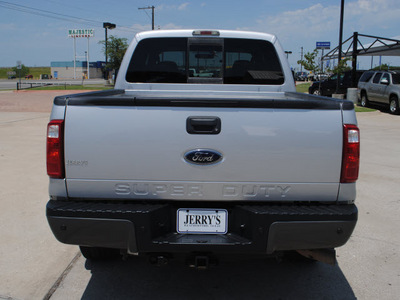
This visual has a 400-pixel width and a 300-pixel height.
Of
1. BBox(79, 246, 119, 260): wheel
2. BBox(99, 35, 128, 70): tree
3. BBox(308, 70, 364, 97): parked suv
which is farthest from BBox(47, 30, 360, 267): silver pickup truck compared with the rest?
BBox(99, 35, 128, 70): tree

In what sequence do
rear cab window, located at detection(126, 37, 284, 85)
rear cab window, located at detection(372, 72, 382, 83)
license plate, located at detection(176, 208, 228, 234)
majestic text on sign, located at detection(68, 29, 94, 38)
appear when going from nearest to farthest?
1. license plate, located at detection(176, 208, 228, 234)
2. rear cab window, located at detection(126, 37, 284, 85)
3. rear cab window, located at detection(372, 72, 382, 83)
4. majestic text on sign, located at detection(68, 29, 94, 38)

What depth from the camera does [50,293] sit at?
3330mm

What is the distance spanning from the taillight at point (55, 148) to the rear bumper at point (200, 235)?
0.22 m

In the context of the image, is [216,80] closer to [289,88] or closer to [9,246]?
[289,88]

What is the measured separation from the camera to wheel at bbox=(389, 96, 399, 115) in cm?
1723

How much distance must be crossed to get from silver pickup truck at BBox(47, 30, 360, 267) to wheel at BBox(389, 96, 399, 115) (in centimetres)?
1626

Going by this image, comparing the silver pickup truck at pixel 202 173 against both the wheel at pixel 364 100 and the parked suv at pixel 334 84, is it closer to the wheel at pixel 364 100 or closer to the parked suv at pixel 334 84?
the wheel at pixel 364 100

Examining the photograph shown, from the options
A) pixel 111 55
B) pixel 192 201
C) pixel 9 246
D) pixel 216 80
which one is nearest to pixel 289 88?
pixel 216 80

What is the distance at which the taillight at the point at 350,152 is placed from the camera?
2664 millimetres

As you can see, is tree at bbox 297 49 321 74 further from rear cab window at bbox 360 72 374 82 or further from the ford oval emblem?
the ford oval emblem

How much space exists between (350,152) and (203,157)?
959 millimetres

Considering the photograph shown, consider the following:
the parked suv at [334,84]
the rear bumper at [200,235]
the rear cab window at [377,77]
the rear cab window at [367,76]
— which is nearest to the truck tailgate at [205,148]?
the rear bumper at [200,235]

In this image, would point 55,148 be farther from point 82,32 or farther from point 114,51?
point 82,32

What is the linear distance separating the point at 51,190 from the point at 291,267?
2.32 metres
